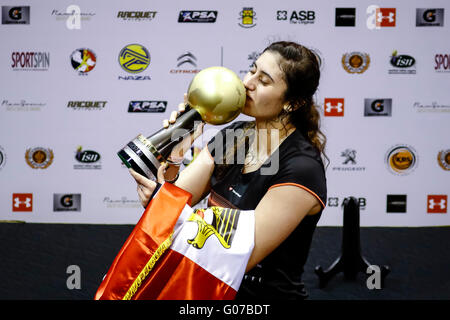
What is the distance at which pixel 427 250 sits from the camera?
267 centimetres

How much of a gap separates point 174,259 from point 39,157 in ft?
8.95

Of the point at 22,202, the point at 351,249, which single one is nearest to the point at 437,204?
the point at 351,249

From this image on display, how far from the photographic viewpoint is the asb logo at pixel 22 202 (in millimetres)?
3123

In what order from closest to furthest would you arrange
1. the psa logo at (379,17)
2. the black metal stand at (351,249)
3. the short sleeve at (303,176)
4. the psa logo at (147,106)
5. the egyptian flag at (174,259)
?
1. the egyptian flag at (174,259)
2. the short sleeve at (303,176)
3. the black metal stand at (351,249)
4. the psa logo at (379,17)
5. the psa logo at (147,106)

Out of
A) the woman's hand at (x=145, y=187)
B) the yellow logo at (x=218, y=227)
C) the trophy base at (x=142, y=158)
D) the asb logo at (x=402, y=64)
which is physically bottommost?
the yellow logo at (x=218, y=227)

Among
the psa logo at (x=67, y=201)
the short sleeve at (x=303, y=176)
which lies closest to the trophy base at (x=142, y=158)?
the short sleeve at (x=303, y=176)

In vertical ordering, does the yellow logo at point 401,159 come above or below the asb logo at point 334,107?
below

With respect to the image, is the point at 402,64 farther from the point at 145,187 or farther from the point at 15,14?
the point at 15,14

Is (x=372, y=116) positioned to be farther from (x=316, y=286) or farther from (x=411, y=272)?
(x=316, y=286)

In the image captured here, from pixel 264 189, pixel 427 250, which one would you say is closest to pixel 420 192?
pixel 427 250

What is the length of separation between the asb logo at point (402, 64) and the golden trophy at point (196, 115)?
2472mm

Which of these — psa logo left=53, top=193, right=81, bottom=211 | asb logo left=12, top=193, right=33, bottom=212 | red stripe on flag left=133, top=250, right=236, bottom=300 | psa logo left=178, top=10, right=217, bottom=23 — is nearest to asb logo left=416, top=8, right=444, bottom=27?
psa logo left=178, top=10, right=217, bottom=23

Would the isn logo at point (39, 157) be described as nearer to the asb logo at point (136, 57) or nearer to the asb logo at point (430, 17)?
the asb logo at point (136, 57)

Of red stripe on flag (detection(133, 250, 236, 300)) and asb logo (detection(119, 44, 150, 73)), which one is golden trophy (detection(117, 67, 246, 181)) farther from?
asb logo (detection(119, 44, 150, 73))
